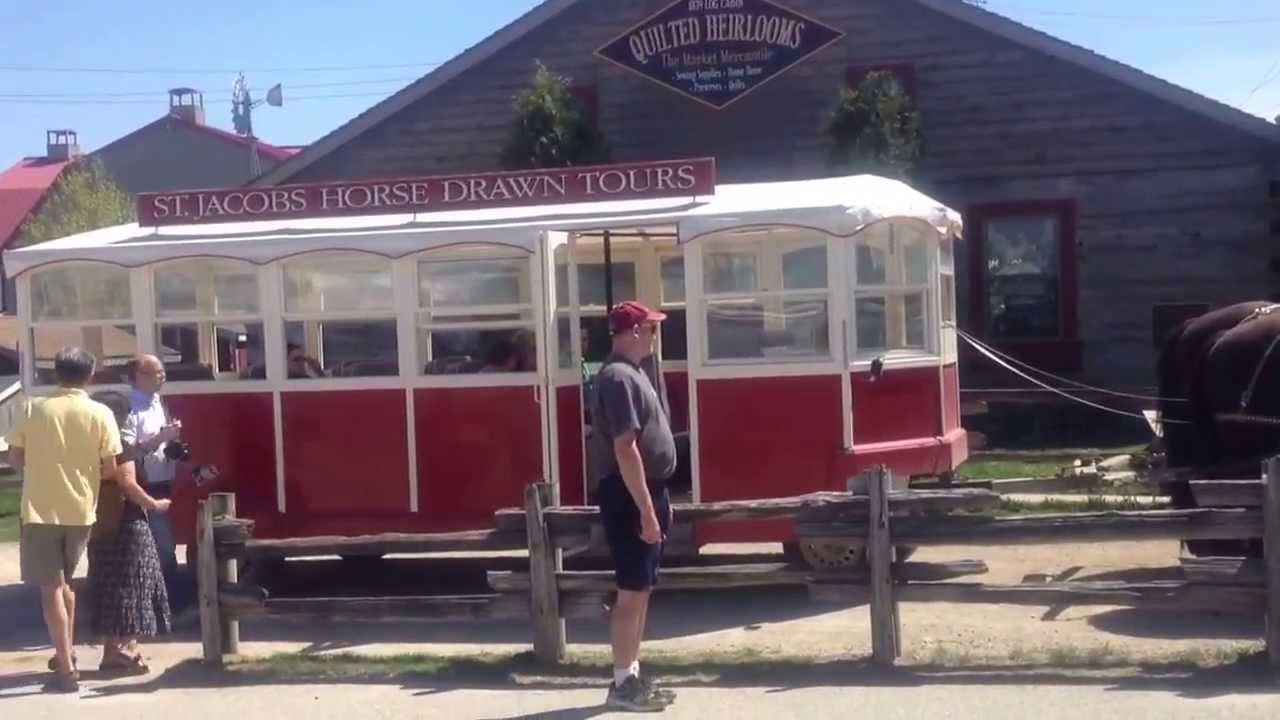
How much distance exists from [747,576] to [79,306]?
18.2 ft

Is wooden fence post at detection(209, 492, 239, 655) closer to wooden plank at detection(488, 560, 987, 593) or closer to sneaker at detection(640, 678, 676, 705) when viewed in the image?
wooden plank at detection(488, 560, 987, 593)

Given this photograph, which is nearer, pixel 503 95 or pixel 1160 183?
pixel 1160 183

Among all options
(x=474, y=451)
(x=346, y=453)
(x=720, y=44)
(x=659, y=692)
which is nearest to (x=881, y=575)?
(x=659, y=692)

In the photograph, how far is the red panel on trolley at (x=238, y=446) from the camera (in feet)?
36.3

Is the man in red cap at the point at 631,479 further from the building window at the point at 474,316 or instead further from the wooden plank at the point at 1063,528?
the building window at the point at 474,316

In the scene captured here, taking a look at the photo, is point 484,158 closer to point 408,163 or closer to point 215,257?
point 408,163

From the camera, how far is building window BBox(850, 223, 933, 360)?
10.4 meters

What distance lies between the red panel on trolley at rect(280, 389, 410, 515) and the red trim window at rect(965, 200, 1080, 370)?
1058cm

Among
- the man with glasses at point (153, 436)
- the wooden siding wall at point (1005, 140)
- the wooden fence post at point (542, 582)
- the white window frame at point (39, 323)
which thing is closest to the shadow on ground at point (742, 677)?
the wooden fence post at point (542, 582)

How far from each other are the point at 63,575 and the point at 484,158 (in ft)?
42.6

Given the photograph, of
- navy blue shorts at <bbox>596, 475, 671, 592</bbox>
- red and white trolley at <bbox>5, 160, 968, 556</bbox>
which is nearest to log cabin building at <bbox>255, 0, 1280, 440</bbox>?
red and white trolley at <bbox>5, 160, 968, 556</bbox>

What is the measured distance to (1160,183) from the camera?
1894 cm

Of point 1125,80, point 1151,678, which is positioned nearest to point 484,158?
point 1125,80

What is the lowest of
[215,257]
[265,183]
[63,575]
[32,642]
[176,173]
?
[32,642]
